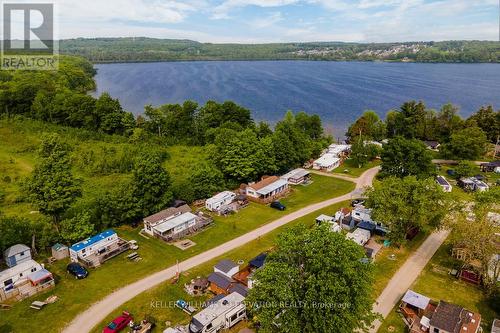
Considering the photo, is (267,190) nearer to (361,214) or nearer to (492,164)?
(361,214)

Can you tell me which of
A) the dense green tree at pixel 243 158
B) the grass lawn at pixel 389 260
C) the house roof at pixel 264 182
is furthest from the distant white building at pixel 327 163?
the grass lawn at pixel 389 260

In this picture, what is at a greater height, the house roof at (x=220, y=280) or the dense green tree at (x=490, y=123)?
the dense green tree at (x=490, y=123)

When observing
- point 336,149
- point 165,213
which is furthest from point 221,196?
point 336,149

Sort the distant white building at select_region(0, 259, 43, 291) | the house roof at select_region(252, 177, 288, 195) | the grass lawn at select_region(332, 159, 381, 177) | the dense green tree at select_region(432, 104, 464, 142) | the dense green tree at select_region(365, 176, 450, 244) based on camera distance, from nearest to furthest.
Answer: the distant white building at select_region(0, 259, 43, 291), the dense green tree at select_region(365, 176, 450, 244), the house roof at select_region(252, 177, 288, 195), the grass lawn at select_region(332, 159, 381, 177), the dense green tree at select_region(432, 104, 464, 142)

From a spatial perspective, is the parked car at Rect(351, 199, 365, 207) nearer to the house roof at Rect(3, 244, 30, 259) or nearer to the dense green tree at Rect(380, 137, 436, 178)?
the dense green tree at Rect(380, 137, 436, 178)

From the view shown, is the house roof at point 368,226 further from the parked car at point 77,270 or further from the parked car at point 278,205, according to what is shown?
the parked car at point 77,270

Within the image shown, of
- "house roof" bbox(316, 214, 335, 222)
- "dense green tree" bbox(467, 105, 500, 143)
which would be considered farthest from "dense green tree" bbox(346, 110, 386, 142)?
"house roof" bbox(316, 214, 335, 222)
